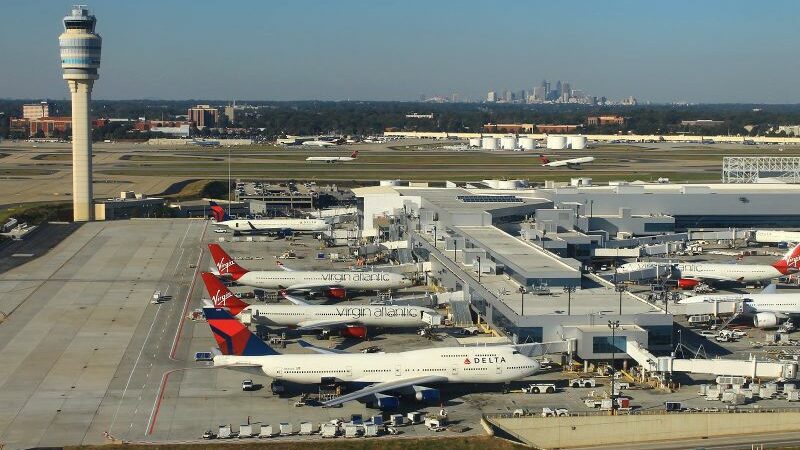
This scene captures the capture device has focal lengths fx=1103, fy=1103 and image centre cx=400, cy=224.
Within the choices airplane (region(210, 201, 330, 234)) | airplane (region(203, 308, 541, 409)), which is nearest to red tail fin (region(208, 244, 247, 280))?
airplane (region(203, 308, 541, 409))

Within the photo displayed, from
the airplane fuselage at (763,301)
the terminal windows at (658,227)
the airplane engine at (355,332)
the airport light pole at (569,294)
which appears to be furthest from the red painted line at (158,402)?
the terminal windows at (658,227)

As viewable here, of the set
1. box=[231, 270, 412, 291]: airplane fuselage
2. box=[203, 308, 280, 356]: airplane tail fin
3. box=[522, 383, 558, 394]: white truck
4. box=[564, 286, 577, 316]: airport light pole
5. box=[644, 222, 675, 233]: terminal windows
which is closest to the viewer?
box=[203, 308, 280, 356]: airplane tail fin

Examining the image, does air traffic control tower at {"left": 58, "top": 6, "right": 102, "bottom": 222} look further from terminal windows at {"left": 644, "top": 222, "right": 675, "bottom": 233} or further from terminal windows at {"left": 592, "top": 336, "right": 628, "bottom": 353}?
terminal windows at {"left": 592, "top": 336, "right": 628, "bottom": 353}

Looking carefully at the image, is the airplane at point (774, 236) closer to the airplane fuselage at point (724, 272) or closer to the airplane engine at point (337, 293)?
the airplane fuselage at point (724, 272)

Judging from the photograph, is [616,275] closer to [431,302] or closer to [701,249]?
[431,302]

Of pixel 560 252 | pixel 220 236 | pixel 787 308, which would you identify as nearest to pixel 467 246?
pixel 560 252

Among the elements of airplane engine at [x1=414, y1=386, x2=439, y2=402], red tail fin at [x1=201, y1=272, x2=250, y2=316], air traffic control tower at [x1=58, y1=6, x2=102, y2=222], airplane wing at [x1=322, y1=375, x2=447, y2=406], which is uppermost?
air traffic control tower at [x1=58, y1=6, x2=102, y2=222]

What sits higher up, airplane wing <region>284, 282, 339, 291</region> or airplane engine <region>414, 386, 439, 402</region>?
airplane wing <region>284, 282, 339, 291</region>

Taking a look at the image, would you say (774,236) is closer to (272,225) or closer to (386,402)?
(272,225)
